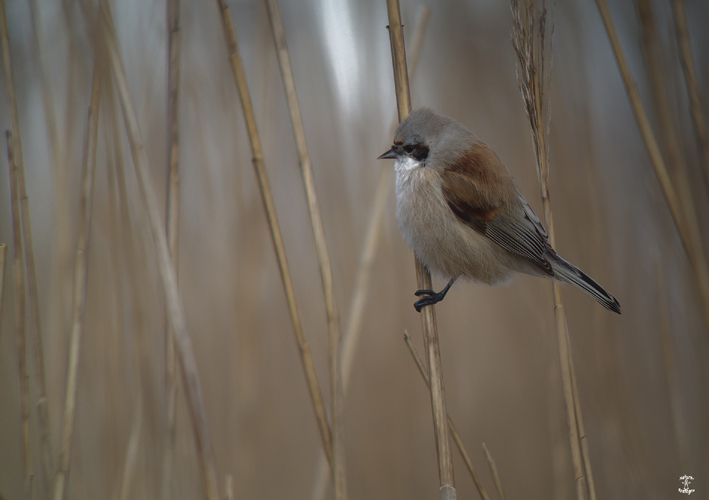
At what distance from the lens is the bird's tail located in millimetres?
1207

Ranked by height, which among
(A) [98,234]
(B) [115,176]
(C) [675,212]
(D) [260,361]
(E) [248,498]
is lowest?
(E) [248,498]

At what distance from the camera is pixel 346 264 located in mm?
1879

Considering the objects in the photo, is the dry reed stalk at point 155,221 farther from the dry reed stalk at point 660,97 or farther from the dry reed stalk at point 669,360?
the dry reed stalk at point 669,360

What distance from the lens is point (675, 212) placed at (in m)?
1.14

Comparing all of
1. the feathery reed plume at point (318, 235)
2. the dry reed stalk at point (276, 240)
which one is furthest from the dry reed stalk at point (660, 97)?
the dry reed stalk at point (276, 240)

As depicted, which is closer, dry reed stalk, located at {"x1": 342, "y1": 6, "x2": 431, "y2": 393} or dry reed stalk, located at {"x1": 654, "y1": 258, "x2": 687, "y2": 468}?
dry reed stalk, located at {"x1": 342, "y1": 6, "x2": 431, "y2": 393}

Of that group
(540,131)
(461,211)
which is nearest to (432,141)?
(461,211)

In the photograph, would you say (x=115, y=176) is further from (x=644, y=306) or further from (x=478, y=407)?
(x=644, y=306)

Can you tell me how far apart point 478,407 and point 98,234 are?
182 cm

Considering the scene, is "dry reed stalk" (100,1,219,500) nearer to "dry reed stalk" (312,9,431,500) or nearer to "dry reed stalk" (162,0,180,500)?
"dry reed stalk" (162,0,180,500)

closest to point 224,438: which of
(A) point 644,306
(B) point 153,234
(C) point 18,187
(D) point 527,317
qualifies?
(B) point 153,234

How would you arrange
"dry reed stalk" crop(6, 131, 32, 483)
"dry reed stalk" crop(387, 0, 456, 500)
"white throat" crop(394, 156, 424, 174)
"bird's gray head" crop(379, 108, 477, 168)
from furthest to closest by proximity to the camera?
"white throat" crop(394, 156, 424, 174), "bird's gray head" crop(379, 108, 477, 168), "dry reed stalk" crop(6, 131, 32, 483), "dry reed stalk" crop(387, 0, 456, 500)

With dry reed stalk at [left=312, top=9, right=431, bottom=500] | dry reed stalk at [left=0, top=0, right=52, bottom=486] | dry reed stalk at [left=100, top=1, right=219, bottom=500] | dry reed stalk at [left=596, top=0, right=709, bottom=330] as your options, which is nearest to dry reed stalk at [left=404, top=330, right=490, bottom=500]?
dry reed stalk at [left=312, top=9, right=431, bottom=500]

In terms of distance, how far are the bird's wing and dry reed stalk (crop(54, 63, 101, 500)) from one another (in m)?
1.06
